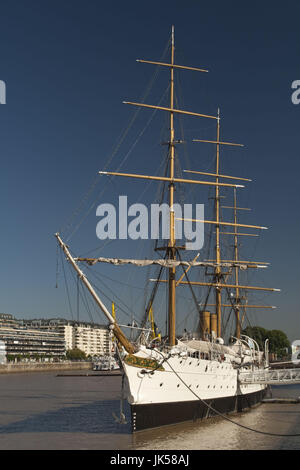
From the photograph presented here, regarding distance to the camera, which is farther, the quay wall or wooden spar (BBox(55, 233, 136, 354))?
the quay wall

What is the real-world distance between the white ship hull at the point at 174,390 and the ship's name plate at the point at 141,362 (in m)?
0.13

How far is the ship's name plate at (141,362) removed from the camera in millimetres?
35094

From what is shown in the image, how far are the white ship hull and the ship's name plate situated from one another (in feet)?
0.43

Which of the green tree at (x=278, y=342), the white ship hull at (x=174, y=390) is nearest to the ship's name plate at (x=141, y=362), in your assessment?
the white ship hull at (x=174, y=390)

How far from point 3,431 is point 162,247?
16.4 metres

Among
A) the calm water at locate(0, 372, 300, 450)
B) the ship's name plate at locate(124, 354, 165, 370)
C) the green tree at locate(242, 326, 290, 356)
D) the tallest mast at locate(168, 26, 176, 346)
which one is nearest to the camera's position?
the calm water at locate(0, 372, 300, 450)

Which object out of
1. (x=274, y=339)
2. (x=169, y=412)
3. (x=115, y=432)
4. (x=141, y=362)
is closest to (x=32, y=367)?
(x=274, y=339)

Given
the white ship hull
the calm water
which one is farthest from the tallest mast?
the calm water

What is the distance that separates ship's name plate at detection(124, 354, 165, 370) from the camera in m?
35.1

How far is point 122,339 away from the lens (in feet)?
118

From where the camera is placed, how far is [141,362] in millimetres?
35406

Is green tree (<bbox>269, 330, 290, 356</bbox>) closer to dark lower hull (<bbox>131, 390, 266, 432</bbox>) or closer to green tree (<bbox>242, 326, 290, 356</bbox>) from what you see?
green tree (<bbox>242, 326, 290, 356</bbox>)

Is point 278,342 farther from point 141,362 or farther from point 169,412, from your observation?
point 141,362

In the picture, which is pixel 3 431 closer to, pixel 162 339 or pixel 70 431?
pixel 70 431
